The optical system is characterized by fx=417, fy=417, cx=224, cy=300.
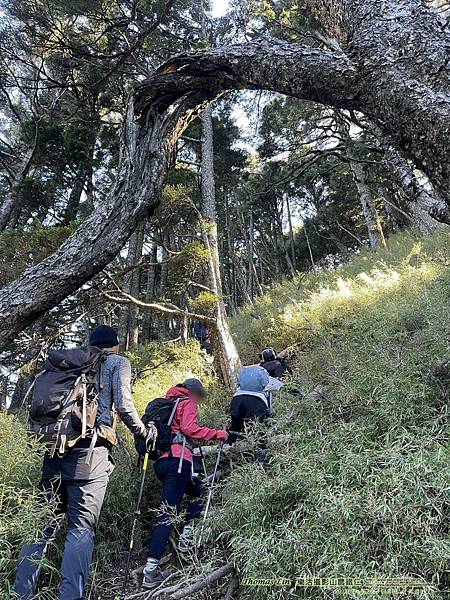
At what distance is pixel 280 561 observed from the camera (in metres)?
2.56

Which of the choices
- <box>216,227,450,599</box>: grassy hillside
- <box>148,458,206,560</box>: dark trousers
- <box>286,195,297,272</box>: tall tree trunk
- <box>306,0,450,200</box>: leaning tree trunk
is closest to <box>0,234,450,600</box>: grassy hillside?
<box>216,227,450,599</box>: grassy hillside

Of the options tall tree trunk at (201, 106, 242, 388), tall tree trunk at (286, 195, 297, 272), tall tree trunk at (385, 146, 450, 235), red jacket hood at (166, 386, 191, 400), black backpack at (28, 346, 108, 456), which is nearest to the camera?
tall tree trunk at (385, 146, 450, 235)

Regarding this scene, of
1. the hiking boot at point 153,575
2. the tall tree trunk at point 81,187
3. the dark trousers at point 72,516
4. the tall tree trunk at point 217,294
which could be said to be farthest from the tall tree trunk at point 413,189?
the tall tree trunk at point 81,187

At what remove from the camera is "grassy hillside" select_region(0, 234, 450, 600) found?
234cm

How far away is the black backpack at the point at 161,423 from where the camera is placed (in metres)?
3.99

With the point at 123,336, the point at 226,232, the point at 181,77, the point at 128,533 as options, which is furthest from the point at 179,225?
the point at 226,232

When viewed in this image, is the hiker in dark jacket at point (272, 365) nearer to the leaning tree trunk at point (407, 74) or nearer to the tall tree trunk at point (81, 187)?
the leaning tree trunk at point (407, 74)

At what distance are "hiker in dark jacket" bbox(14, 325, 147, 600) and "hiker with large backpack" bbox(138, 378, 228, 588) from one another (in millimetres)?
519

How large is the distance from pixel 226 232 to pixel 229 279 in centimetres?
309

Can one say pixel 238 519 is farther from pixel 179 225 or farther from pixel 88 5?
pixel 88 5

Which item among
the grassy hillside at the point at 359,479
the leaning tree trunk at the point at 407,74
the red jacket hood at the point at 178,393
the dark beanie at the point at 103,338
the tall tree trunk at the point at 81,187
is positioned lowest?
the grassy hillside at the point at 359,479

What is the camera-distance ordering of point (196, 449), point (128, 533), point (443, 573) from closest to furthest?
point (443, 573) → point (128, 533) → point (196, 449)

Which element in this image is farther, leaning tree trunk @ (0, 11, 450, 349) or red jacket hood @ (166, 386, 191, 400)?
red jacket hood @ (166, 386, 191, 400)

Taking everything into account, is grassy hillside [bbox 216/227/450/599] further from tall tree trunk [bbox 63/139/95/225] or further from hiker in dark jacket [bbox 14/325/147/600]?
tall tree trunk [bbox 63/139/95/225]
